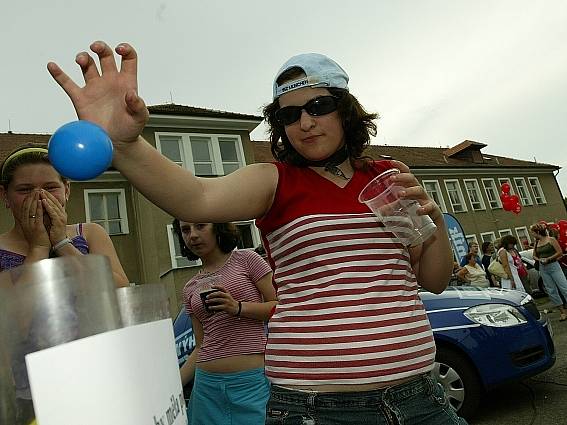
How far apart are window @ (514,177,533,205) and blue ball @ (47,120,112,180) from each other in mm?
38279

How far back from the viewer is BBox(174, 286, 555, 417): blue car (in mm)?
4254

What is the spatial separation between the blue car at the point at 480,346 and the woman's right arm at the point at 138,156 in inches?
130

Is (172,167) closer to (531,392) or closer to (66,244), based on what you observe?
(66,244)

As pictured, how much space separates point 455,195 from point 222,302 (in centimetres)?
3169

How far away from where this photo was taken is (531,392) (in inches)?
192

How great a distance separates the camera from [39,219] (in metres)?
1.25

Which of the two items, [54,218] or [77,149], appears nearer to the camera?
[77,149]

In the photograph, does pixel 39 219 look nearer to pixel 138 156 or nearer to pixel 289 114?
pixel 138 156

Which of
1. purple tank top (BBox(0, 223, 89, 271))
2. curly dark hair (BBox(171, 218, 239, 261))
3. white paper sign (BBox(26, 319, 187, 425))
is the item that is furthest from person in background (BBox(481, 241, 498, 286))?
white paper sign (BBox(26, 319, 187, 425))

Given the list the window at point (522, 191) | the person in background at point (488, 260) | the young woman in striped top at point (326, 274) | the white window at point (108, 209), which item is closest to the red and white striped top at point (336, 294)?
the young woman in striped top at point (326, 274)

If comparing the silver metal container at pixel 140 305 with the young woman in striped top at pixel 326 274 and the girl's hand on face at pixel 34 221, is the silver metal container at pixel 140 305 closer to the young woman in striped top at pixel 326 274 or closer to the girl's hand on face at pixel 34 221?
Result: the young woman in striped top at pixel 326 274

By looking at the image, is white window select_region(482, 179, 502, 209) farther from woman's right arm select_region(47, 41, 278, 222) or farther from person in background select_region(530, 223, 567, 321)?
woman's right arm select_region(47, 41, 278, 222)

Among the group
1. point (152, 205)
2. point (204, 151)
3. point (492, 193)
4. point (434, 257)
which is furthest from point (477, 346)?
point (492, 193)

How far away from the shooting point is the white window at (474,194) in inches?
1294
